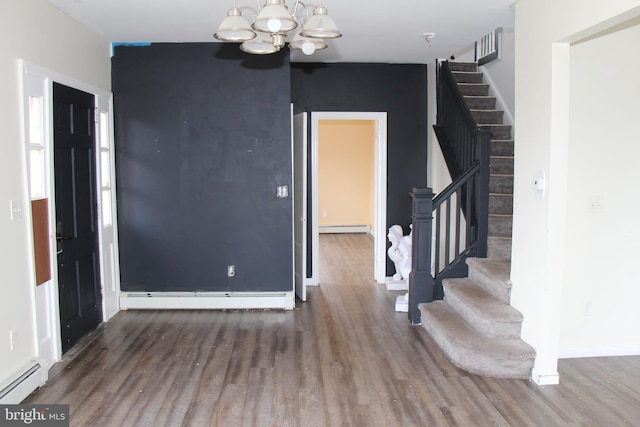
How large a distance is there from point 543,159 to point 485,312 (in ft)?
4.03

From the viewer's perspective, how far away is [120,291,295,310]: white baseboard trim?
5.23 meters

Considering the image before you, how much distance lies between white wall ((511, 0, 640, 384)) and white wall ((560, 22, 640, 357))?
0.06 meters

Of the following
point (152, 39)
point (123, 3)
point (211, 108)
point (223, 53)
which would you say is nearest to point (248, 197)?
point (211, 108)

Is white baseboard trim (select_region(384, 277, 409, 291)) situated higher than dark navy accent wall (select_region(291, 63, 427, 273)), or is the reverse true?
dark navy accent wall (select_region(291, 63, 427, 273))

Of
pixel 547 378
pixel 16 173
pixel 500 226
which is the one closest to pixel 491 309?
pixel 547 378

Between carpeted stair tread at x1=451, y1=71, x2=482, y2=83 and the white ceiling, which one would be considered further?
carpeted stair tread at x1=451, y1=71, x2=482, y2=83

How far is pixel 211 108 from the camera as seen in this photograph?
513 centimetres

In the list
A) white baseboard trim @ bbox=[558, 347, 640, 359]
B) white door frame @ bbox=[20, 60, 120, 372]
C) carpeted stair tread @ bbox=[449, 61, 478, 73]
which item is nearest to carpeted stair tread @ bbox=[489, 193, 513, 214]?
white baseboard trim @ bbox=[558, 347, 640, 359]

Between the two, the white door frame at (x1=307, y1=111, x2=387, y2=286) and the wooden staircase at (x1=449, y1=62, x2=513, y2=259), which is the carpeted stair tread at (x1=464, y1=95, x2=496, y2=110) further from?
the white door frame at (x1=307, y1=111, x2=387, y2=286)

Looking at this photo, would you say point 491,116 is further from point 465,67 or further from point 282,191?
point 282,191

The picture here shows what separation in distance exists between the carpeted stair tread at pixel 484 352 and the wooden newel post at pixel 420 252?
24.6 inches

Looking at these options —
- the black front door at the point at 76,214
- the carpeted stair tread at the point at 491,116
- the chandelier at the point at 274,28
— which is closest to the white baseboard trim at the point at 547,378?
the chandelier at the point at 274,28

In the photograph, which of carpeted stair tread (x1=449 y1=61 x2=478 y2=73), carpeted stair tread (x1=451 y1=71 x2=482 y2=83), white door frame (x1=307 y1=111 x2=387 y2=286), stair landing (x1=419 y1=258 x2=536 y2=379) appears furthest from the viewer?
carpeted stair tread (x1=449 y1=61 x2=478 y2=73)
